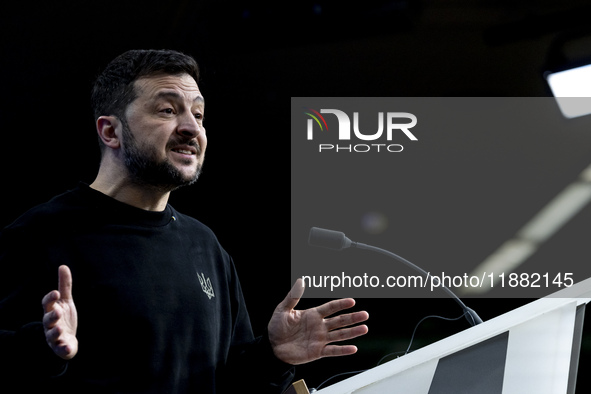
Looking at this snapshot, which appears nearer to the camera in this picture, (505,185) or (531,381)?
(531,381)

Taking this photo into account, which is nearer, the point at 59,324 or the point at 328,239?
the point at 59,324

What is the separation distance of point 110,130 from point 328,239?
0.68 meters

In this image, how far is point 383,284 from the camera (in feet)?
8.14

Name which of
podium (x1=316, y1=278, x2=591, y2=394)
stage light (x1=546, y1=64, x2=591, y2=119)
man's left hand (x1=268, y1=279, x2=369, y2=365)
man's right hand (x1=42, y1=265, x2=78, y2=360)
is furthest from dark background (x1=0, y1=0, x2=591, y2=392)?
podium (x1=316, y1=278, x2=591, y2=394)

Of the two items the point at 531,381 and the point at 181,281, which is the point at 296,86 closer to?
the point at 181,281

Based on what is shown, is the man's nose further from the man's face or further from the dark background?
the dark background

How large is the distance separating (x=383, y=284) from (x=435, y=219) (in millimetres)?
368

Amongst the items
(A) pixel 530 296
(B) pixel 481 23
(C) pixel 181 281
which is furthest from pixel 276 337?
(B) pixel 481 23

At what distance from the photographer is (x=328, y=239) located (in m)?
1.63

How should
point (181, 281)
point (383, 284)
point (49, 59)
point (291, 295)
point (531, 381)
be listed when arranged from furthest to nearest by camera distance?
point (383, 284) < point (49, 59) < point (181, 281) < point (291, 295) < point (531, 381)

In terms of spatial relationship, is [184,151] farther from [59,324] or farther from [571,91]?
[571,91]

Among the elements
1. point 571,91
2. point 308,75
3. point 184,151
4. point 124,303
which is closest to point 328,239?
point 184,151

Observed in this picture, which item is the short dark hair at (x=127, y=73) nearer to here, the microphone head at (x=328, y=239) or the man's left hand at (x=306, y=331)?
the microphone head at (x=328, y=239)

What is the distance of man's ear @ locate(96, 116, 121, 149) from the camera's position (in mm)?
1615
